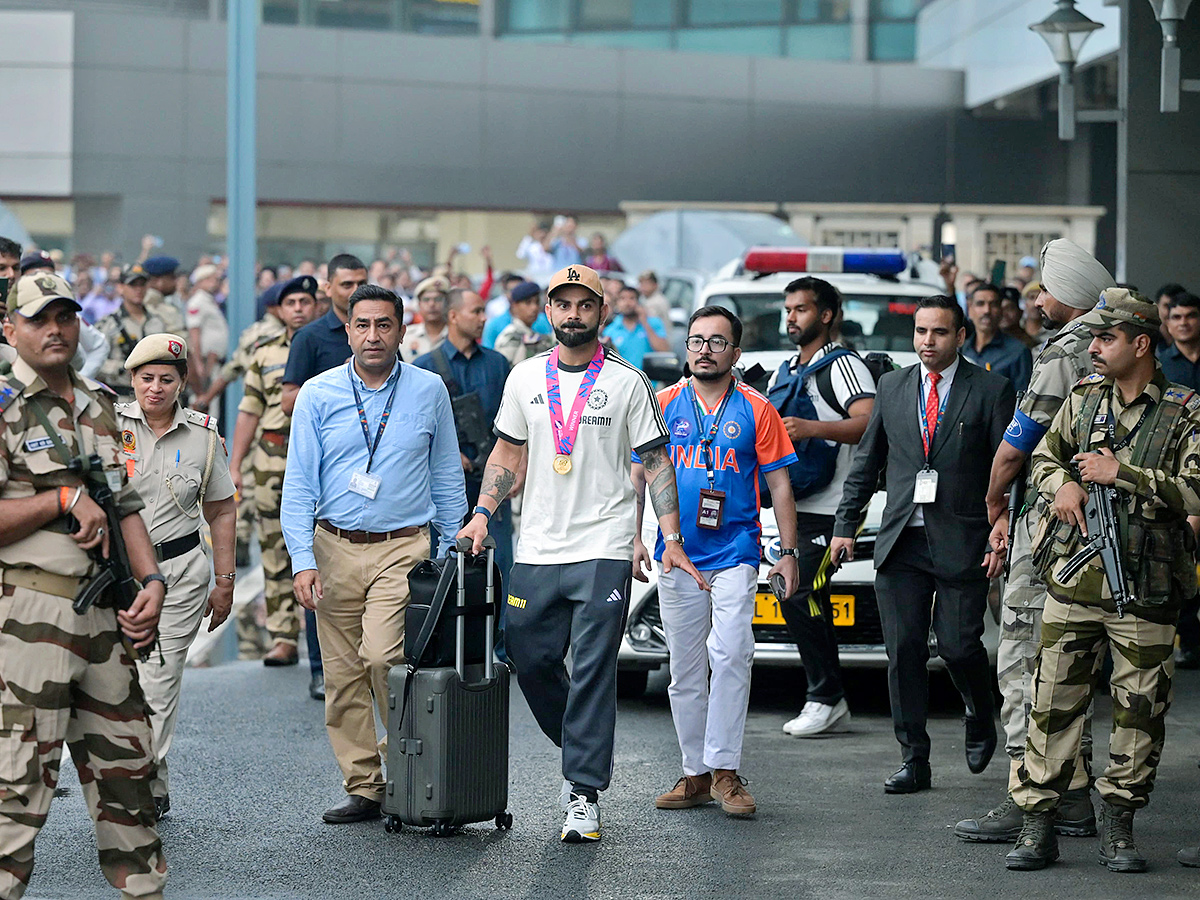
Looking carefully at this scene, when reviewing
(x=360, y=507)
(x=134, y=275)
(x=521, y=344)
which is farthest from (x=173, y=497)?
(x=134, y=275)

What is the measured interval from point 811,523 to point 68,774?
3.67 metres

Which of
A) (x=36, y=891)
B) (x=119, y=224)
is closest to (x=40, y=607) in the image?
(x=36, y=891)

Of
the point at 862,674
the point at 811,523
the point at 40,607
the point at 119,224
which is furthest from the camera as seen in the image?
the point at 119,224

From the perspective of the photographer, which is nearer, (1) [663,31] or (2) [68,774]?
(2) [68,774]

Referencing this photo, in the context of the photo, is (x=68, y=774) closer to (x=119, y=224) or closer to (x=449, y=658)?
(x=449, y=658)

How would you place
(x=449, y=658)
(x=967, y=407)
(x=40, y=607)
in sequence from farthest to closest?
(x=967, y=407) < (x=449, y=658) < (x=40, y=607)

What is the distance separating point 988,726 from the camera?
25.3ft

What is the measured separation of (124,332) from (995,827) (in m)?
8.01

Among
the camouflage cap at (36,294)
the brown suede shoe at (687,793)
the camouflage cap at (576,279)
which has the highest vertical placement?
the camouflage cap at (576,279)

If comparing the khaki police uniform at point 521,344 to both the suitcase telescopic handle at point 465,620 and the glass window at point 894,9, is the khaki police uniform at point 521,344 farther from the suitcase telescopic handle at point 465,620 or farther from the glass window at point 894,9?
the glass window at point 894,9

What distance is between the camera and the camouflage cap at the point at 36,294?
5023mm

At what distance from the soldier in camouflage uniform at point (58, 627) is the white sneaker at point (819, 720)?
A: 166 inches

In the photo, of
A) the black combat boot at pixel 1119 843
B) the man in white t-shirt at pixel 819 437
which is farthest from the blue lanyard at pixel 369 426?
the black combat boot at pixel 1119 843

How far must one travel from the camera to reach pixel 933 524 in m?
7.53
